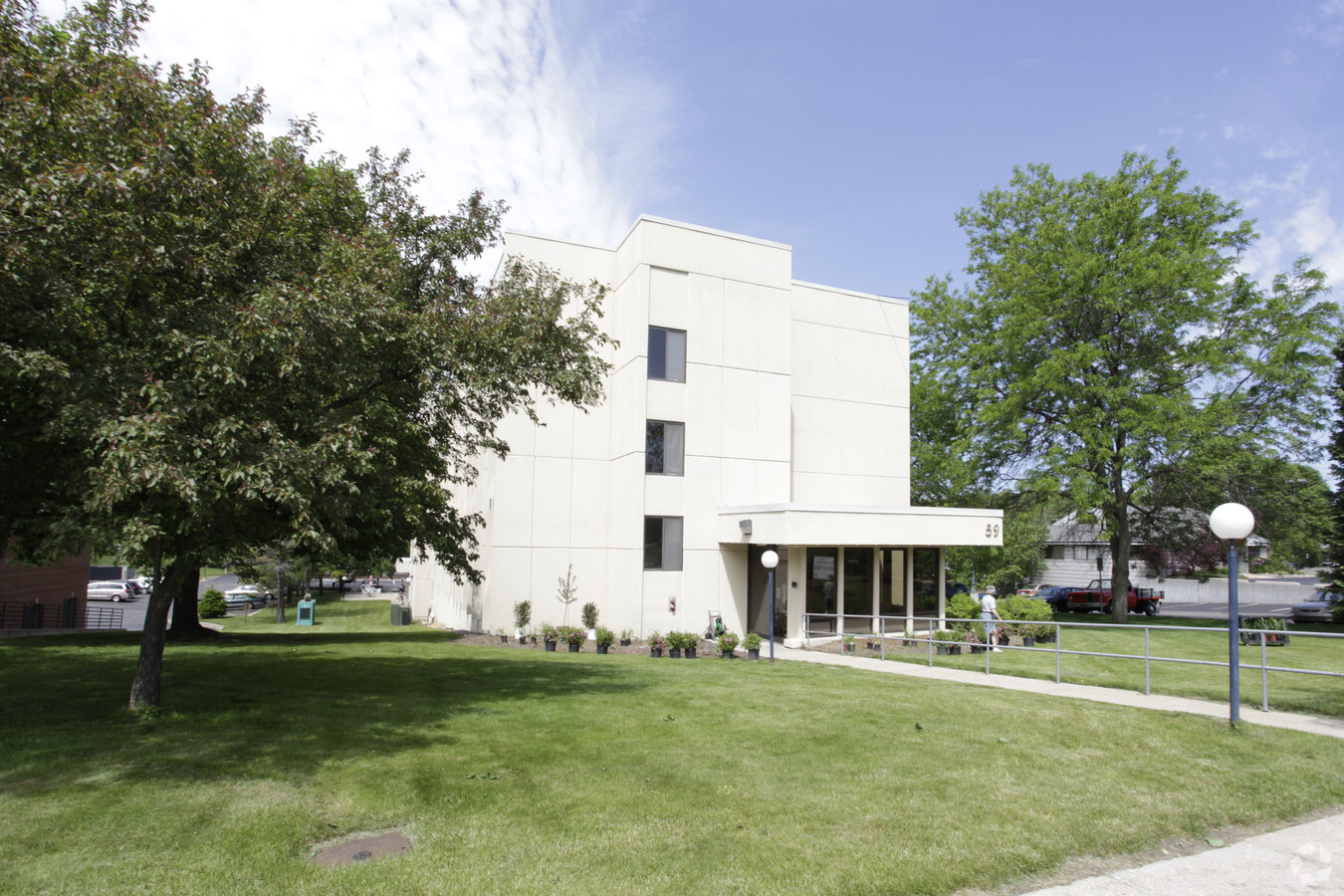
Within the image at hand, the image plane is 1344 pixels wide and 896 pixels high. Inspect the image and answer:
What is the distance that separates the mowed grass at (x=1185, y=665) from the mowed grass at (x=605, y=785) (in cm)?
280

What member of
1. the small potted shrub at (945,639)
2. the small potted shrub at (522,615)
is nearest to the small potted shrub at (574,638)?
the small potted shrub at (522,615)

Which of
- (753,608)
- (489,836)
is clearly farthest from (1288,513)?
(489,836)

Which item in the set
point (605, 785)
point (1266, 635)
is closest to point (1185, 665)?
point (1266, 635)

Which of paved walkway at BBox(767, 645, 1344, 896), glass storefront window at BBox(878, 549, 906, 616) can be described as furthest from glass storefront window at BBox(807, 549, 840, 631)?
paved walkway at BBox(767, 645, 1344, 896)

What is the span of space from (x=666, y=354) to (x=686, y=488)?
3.88 meters

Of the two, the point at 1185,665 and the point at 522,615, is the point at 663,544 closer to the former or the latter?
the point at 522,615

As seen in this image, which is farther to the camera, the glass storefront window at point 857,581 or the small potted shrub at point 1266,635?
the glass storefront window at point 857,581

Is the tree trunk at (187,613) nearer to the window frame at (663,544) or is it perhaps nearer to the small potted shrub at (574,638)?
the small potted shrub at (574,638)

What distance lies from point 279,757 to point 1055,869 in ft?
22.7

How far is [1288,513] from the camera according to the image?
28.9 meters

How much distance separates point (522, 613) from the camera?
2230cm

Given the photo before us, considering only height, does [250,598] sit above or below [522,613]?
below

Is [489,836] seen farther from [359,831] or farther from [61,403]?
[61,403]

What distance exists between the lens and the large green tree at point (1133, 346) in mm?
27953
